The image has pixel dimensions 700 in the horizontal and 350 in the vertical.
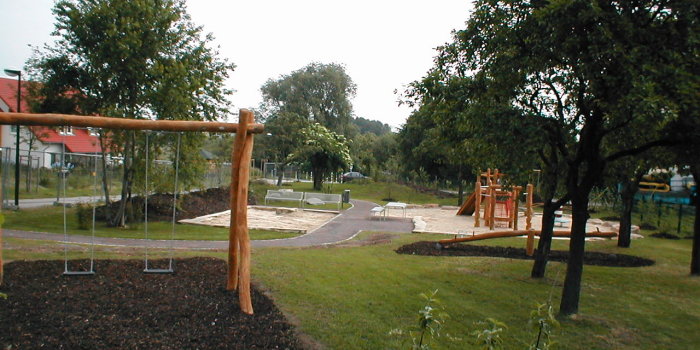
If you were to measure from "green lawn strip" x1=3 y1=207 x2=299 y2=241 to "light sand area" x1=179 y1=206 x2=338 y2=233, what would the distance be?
Result: 2.39 feet

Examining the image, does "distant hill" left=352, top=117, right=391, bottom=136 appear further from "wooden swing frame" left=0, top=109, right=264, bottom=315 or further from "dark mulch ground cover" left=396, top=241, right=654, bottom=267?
"wooden swing frame" left=0, top=109, right=264, bottom=315

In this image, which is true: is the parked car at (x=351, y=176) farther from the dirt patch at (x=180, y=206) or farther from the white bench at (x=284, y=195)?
the white bench at (x=284, y=195)

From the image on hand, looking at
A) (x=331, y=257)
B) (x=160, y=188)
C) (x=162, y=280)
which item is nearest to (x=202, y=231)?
(x=160, y=188)

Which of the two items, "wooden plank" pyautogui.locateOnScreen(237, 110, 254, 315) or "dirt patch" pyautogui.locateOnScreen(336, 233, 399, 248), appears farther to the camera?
"dirt patch" pyautogui.locateOnScreen(336, 233, 399, 248)

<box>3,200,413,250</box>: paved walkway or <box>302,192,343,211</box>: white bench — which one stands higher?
<box>302,192,343,211</box>: white bench

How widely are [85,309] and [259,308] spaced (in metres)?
2.05

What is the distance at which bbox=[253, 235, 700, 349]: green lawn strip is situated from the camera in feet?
19.7

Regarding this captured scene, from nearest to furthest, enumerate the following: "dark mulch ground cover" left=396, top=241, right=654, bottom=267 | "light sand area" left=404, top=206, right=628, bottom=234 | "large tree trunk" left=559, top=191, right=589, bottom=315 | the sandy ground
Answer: "large tree trunk" left=559, top=191, right=589, bottom=315 → "dark mulch ground cover" left=396, top=241, right=654, bottom=267 → the sandy ground → "light sand area" left=404, top=206, right=628, bottom=234

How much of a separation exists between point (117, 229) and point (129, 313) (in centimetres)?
1025

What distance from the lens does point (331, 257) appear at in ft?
34.7

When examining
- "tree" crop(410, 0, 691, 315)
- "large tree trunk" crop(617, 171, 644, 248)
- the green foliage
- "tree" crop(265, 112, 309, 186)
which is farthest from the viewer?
"tree" crop(265, 112, 309, 186)

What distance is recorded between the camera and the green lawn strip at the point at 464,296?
6008mm

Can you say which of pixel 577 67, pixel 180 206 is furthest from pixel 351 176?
pixel 577 67

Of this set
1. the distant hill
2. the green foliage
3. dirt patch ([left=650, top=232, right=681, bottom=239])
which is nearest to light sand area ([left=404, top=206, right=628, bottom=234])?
dirt patch ([left=650, top=232, right=681, bottom=239])
